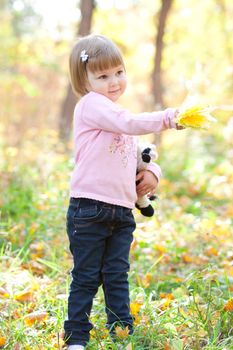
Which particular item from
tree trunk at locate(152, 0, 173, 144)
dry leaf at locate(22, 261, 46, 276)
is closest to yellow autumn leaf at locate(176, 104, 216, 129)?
dry leaf at locate(22, 261, 46, 276)

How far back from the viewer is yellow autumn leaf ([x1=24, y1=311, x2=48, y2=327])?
290cm

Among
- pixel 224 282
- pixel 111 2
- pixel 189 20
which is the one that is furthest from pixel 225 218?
pixel 189 20

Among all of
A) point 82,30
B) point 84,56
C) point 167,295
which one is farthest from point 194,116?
point 82,30

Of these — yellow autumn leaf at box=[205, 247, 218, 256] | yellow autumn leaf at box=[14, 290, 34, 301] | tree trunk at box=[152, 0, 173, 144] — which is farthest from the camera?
tree trunk at box=[152, 0, 173, 144]

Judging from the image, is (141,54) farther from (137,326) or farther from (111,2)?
(137,326)

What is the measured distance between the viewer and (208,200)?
6301 millimetres

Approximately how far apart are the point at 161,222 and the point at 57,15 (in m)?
11.7

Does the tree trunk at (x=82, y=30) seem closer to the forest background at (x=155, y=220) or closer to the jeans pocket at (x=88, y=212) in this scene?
the forest background at (x=155, y=220)

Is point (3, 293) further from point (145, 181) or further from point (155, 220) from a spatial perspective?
point (155, 220)

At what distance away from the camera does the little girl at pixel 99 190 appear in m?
2.70

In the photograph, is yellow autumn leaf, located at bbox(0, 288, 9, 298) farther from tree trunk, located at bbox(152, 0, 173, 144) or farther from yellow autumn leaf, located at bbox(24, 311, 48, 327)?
tree trunk, located at bbox(152, 0, 173, 144)

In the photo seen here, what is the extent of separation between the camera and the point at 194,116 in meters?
2.55

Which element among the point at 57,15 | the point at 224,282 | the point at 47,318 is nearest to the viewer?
the point at 47,318

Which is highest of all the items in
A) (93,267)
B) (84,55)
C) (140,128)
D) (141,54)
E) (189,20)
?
(189,20)
